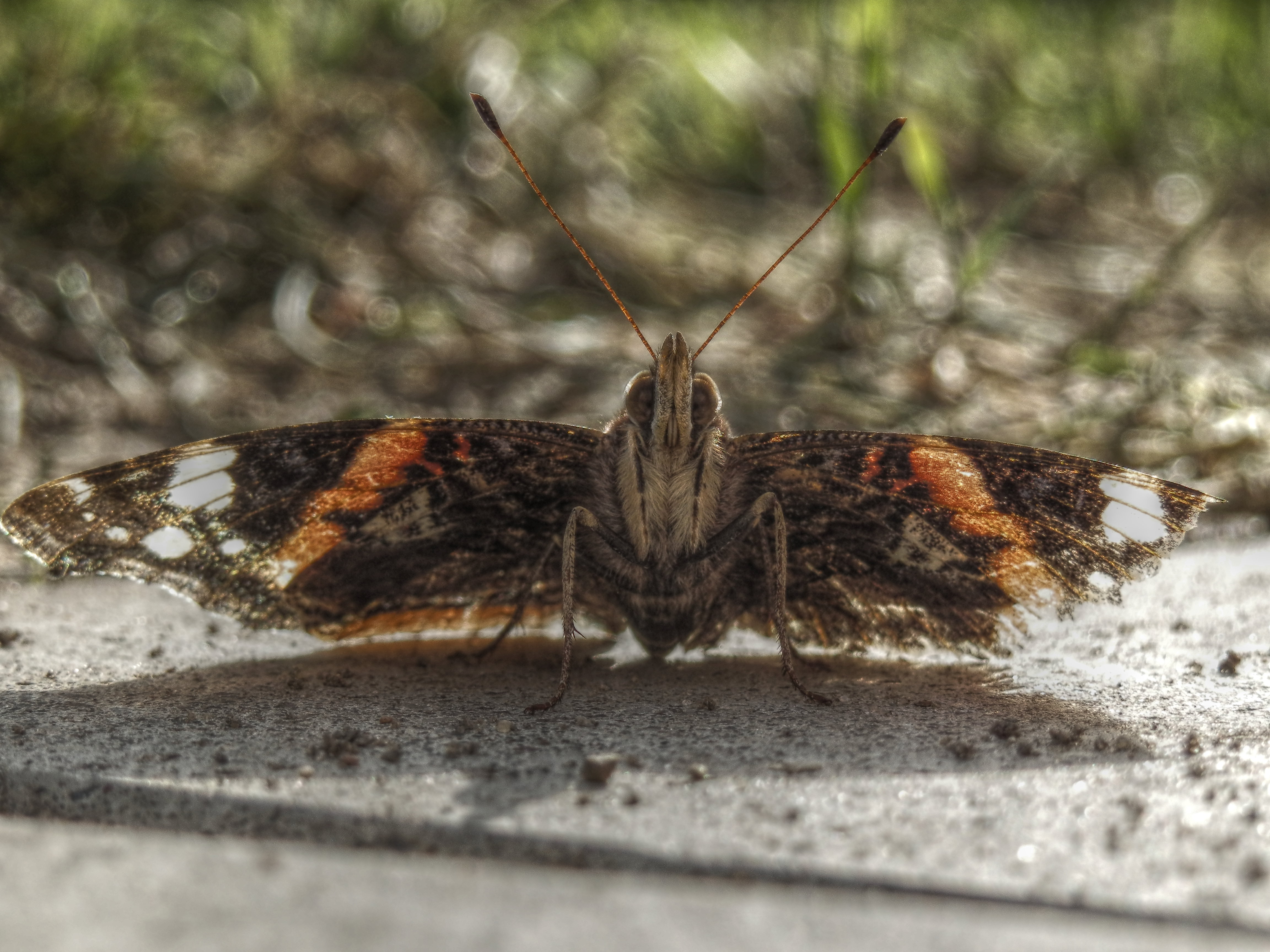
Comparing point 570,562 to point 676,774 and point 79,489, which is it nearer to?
point 676,774

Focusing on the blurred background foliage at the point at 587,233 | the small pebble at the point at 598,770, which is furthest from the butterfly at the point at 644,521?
the blurred background foliage at the point at 587,233

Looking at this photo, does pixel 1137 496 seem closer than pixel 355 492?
Yes

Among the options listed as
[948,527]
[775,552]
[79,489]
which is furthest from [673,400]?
[79,489]

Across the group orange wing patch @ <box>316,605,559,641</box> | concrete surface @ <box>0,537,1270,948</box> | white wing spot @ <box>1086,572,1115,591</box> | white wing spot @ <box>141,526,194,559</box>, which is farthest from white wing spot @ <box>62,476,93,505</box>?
white wing spot @ <box>1086,572,1115,591</box>

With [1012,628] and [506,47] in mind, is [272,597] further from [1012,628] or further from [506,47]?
[506,47]

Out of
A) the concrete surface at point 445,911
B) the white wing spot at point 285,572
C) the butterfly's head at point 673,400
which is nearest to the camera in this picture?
the concrete surface at point 445,911

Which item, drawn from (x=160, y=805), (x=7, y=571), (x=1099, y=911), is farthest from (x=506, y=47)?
(x=1099, y=911)

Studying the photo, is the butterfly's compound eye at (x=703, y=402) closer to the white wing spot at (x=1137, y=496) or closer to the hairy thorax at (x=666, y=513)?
the hairy thorax at (x=666, y=513)
